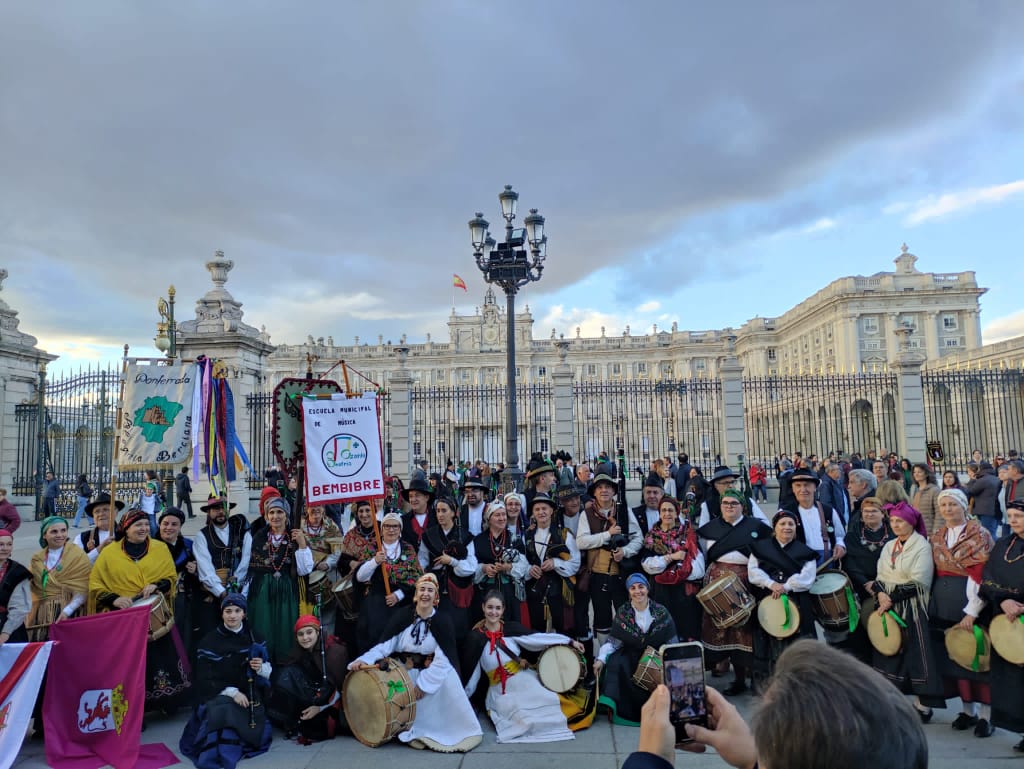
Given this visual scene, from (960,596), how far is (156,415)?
23.5 feet

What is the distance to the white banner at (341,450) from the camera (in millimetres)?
5898

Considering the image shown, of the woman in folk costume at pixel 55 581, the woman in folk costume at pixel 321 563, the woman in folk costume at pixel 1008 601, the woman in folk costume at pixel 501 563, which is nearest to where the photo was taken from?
the woman in folk costume at pixel 1008 601

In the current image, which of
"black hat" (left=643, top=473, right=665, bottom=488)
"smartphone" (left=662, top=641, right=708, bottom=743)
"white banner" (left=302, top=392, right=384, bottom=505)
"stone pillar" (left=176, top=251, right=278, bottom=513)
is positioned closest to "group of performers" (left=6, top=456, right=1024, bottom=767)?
"white banner" (left=302, top=392, right=384, bottom=505)

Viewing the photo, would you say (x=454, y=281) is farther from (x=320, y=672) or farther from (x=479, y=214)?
(x=320, y=672)

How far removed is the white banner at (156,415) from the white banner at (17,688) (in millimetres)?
2317

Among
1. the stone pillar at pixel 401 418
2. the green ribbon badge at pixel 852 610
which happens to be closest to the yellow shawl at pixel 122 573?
the green ribbon badge at pixel 852 610

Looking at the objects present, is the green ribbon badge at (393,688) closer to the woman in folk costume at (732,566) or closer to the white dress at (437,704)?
the white dress at (437,704)

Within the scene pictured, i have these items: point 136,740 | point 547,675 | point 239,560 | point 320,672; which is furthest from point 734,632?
point 136,740

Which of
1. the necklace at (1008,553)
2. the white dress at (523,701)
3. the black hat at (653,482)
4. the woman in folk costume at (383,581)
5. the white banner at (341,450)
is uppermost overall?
the white banner at (341,450)

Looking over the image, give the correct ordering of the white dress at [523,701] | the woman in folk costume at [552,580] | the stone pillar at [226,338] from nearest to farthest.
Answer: the white dress at [523,701], the woman in folk costume at [552,580], the stone pillar at [226,338]

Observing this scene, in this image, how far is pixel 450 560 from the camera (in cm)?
578

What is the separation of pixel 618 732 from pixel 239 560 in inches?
131

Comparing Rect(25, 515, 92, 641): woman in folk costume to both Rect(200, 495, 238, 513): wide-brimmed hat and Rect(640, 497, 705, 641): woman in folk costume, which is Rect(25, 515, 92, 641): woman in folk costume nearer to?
Rect(200, 495, 238, 513): wide-brimmed hat

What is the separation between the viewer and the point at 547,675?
504 cm
